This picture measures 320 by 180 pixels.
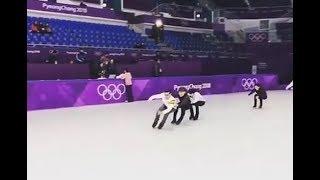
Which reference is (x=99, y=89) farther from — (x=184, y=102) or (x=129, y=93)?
(x=184, y=102)

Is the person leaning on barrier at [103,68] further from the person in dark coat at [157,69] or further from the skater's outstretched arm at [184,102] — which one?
the skater's outstretched arm at [184,102]

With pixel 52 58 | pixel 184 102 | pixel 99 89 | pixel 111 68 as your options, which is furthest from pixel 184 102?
pixel 52 58

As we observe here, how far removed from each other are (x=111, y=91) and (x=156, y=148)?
8522 millimetres

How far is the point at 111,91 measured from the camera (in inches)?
585

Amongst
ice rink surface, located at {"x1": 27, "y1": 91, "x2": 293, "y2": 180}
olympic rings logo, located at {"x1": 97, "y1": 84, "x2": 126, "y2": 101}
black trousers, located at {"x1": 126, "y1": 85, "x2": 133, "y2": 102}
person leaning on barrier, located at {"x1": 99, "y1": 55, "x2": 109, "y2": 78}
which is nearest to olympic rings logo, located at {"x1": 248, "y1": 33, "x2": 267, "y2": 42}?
person leaning on barrier, located at {"x1": 99, "y1": 55, "x2": 109, "y2": 78}

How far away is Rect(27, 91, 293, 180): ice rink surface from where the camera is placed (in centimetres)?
501

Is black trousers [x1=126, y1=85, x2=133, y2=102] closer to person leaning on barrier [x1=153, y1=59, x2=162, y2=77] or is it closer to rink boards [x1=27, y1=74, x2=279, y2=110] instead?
rink boards [x1=27, y1=74, x2=279, y2=110]

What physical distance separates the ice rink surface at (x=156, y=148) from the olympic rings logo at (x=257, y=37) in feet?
62.9

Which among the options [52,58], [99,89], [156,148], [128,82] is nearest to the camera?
[156,148]

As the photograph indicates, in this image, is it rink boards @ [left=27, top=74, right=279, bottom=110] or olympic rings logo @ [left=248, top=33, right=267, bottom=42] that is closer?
rink boards @ [left=27, top=74, right=279, bottom=110]

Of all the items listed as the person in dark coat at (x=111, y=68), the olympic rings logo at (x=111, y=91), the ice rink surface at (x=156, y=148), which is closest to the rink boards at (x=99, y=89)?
the olympic rings logo at (x=111, y=91)
